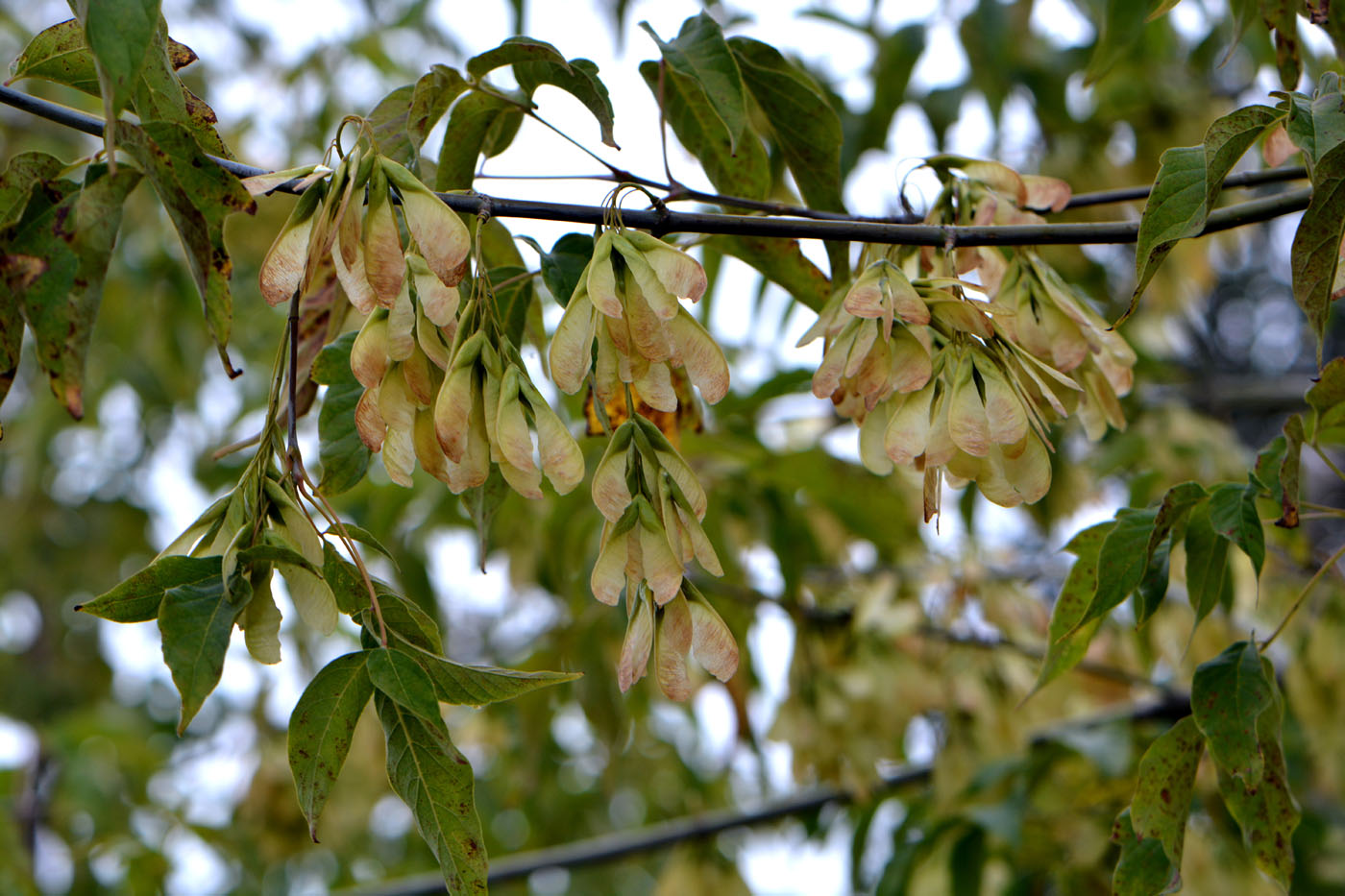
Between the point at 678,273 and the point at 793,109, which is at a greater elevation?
the point at 793,109

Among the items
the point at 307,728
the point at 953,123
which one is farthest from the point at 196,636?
the point at 953,123

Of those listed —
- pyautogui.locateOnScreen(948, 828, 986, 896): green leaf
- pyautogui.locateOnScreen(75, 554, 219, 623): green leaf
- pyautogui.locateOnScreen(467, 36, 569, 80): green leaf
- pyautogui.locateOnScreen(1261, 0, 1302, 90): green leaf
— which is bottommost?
pyautogui.locateOnScreen(948, 828, 986, 896): green leaf

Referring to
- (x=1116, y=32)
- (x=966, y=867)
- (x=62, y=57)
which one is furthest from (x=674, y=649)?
(x=966, y=867)

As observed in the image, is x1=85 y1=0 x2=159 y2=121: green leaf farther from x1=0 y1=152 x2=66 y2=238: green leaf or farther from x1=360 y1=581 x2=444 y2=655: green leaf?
x1=360 y1=581 x2=444 y2=655: green leaf

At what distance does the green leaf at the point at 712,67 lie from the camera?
0.81 metres

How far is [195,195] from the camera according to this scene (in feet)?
1.98

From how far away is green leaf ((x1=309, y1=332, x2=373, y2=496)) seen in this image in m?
0.80

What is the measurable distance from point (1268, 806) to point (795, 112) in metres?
0.63

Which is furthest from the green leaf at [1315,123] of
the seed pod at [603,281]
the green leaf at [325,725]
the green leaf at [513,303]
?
the green leaf at [325,725]

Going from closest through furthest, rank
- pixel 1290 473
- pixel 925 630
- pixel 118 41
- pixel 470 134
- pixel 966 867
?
pixel 118 41, pixel 1290 473, pixel 470 134, pixel 966 867, pixel 925 630

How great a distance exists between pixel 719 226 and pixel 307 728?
385mm

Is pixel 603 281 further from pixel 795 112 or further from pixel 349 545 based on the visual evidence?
pixel 795 112

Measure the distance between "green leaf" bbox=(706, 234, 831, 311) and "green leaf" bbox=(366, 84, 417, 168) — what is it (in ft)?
0.86

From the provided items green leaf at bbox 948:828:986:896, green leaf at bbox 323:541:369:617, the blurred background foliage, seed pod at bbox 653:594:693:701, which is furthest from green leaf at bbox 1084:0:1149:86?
green leaf at bbox 948:828:986:896
